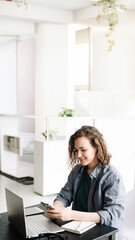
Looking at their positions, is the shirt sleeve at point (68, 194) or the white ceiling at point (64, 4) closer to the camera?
the shirt sleeve at point (68, 194)

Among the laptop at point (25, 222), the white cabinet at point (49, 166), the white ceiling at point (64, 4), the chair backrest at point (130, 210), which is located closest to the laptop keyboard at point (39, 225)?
the laptop at point (25, 222)

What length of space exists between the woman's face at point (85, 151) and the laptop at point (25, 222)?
1.33ft

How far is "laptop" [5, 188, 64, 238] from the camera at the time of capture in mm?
1654

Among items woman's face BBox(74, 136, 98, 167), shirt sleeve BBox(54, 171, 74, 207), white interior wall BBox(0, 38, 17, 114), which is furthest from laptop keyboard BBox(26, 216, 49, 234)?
white interior wall BBox(0, 38, 17, 114)

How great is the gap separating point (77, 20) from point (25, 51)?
145cm

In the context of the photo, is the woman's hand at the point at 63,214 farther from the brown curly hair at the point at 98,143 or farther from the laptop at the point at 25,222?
the brown curly hair at the point at 98,143

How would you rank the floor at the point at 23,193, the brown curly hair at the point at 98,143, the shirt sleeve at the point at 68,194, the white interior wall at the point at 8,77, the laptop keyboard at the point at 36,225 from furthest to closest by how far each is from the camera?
1. the white interior wall at the point at 8,77
2. the floor at the point at 23,193
3. the shirt sleeve at the point at 68,194
4. the brown curly hair at the point at 98,143
5. the laptop keyboard at the point at 36,225

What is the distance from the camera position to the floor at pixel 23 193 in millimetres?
4387

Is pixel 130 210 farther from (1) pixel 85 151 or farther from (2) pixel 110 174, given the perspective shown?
(1) pixel 85 151

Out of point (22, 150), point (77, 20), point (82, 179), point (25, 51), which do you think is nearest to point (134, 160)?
point (22, 150)

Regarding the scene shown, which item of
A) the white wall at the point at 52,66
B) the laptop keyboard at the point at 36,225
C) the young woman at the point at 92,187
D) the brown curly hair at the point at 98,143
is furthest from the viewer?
the white wall at the point at 52,66

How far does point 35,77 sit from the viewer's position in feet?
22.3

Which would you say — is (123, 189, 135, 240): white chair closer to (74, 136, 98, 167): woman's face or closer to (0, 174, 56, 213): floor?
(74, 136, 98, 167): woman's face

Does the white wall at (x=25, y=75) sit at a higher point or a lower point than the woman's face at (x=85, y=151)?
higher
